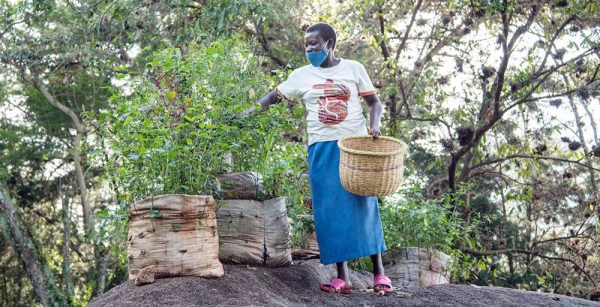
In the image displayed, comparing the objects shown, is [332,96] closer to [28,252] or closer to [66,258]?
[28,252]

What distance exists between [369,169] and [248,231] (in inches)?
33.6

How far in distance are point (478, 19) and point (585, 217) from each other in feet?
8.04

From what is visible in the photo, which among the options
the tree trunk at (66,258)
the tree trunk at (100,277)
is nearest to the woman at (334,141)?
the tree trunk at (100,277)

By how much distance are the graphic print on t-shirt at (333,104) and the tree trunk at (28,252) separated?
17.3ft

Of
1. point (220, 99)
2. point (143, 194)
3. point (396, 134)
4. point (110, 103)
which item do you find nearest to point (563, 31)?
point (396, 134)

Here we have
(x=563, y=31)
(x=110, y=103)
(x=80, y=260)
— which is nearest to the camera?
(x=563, y=31)

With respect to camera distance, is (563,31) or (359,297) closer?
(359,297)

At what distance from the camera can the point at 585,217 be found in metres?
7.64

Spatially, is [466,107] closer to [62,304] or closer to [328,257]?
[328,257]

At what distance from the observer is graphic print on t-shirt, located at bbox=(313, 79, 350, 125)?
13.6 feet

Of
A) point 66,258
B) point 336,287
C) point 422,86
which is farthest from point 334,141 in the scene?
point 66,258

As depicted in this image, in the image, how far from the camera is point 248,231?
13.6ft

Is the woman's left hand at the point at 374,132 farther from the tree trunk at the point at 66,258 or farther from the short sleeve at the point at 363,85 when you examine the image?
the tree trunk at the point at 66,258

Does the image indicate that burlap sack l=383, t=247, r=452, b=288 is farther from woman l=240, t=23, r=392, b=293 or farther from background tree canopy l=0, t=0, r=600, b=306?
woman l=240, t=23, r=392, b=293
